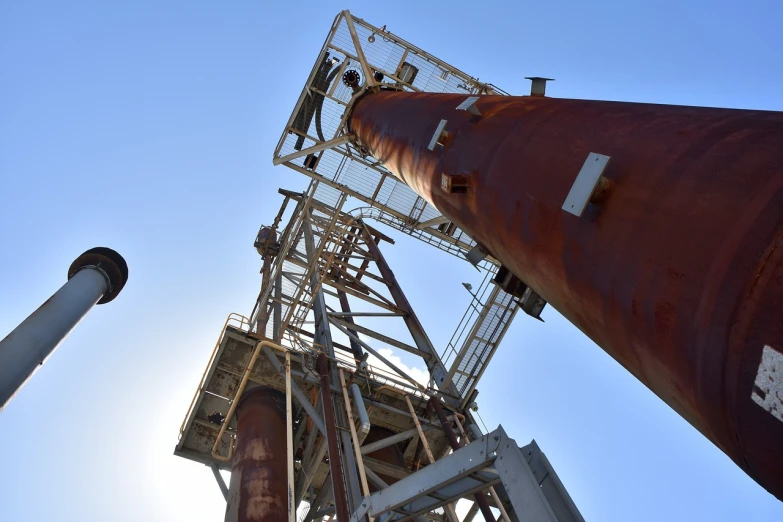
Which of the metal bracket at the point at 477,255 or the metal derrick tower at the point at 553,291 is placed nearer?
the metal derrick tower at the point at 553,291

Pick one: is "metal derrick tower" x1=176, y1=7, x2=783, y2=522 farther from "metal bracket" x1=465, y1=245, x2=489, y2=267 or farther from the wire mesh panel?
the wire mesh panel

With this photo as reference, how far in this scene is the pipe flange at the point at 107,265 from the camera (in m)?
13.2

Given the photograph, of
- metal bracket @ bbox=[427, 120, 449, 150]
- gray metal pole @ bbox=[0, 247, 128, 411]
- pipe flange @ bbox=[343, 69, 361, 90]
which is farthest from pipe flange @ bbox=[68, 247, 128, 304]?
metal bracket @ bbox=[427, 120, 449, 150]

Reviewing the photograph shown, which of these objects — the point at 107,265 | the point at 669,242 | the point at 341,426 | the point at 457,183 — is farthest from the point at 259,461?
the point at 669,242

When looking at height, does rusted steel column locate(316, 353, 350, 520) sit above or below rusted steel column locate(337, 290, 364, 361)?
below

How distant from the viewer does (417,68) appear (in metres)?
18.2

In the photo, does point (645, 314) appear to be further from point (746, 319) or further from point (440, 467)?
point (440, 467)

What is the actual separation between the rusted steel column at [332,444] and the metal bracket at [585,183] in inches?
263

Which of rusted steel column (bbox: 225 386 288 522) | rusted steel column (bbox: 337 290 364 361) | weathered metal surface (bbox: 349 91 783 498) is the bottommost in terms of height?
weathered metal surface (bbox: 349 91 783 498)

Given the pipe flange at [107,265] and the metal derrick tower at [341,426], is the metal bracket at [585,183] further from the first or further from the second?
the pipe flange at [107,265]

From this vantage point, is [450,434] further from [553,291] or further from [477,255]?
[553,291]

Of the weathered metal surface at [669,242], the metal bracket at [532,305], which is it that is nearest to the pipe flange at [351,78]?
the metal bracket at [532,305]

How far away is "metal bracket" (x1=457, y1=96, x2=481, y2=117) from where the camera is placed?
6.04 m

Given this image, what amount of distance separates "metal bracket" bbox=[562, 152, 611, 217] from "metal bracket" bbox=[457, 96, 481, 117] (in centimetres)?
259
